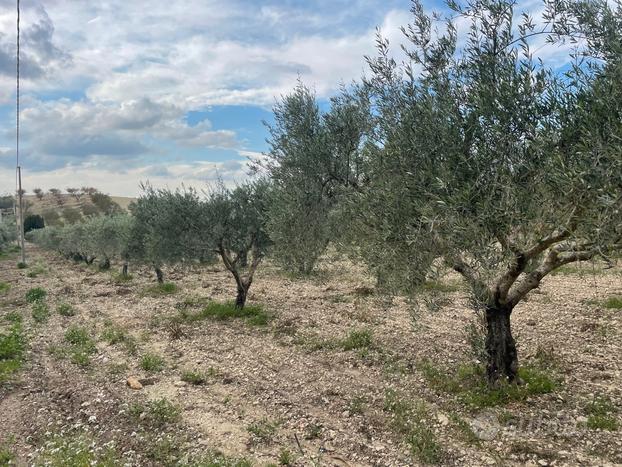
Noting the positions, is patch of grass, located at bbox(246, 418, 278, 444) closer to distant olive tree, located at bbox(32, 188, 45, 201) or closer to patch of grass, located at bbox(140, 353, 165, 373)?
patch of grass, located at bbox(140, 353, 165, 373)

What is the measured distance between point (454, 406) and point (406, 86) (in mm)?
5891

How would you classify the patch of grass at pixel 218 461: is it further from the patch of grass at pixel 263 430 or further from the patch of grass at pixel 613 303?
the patch of grass at pixel 613 303

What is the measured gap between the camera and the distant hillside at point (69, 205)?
10262cm

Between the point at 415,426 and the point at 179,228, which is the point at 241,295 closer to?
the point at 179,228

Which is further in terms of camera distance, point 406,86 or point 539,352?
point 539,352

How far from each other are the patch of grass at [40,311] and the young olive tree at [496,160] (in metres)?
16.9

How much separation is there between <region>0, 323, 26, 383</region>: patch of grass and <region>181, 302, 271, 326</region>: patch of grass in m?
5.50

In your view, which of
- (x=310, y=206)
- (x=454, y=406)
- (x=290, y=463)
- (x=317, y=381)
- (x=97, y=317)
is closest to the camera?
(x=290, y=463)

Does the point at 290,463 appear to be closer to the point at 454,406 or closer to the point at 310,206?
the point at 454,406

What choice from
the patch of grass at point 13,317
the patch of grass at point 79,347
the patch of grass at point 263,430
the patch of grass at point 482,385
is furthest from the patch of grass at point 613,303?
the patch of grass at point 13,317

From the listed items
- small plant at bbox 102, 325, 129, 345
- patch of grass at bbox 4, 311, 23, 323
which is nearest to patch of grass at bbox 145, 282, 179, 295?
patch of grass at bbox 4, 311, 23, 323

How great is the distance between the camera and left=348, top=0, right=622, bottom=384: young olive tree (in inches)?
211

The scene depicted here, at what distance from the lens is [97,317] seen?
1966 cm

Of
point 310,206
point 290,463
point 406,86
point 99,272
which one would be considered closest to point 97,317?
point 310,206
